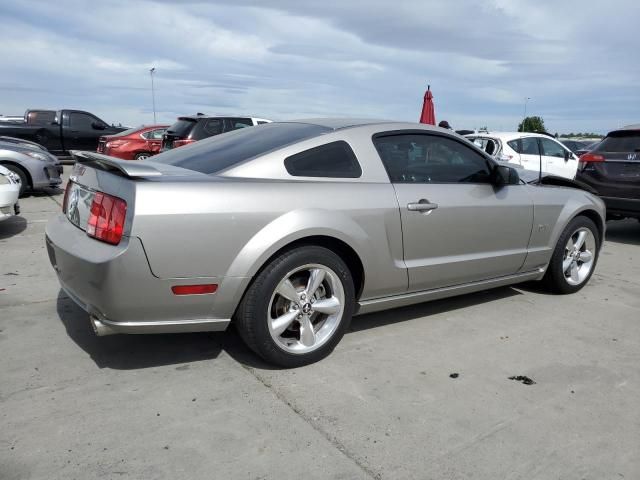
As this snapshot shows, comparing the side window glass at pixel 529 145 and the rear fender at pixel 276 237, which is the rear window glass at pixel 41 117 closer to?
the side window glass at pixel 529 145

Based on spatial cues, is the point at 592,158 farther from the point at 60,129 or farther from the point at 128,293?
the point at 60,129

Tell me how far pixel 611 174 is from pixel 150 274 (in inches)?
268

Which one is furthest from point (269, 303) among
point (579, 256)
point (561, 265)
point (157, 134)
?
point (157, 134)

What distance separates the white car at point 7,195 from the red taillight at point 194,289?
183 inches

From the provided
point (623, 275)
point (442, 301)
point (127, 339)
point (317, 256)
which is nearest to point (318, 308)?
point (317, 256)

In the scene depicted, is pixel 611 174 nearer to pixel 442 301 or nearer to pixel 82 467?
pixel 442 301

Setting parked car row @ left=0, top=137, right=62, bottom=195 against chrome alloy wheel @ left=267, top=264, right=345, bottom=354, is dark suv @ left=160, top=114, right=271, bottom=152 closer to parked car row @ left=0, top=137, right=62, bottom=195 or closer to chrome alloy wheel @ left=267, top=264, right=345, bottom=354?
parked car row @ left=0, top=137, right=62, bottom=195

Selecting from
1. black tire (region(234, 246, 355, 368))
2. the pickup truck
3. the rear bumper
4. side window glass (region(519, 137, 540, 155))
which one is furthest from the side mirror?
the pickup truck

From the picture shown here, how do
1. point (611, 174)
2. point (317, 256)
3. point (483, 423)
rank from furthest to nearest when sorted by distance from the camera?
point (611, 174) → point (317, 256) → point (483, 423)

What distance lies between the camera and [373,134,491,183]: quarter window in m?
3.69

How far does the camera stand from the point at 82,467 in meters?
2.27

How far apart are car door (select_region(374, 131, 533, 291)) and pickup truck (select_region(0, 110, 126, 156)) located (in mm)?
14833

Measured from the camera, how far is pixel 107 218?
286 centimetres

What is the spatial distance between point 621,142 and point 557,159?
4.29m
